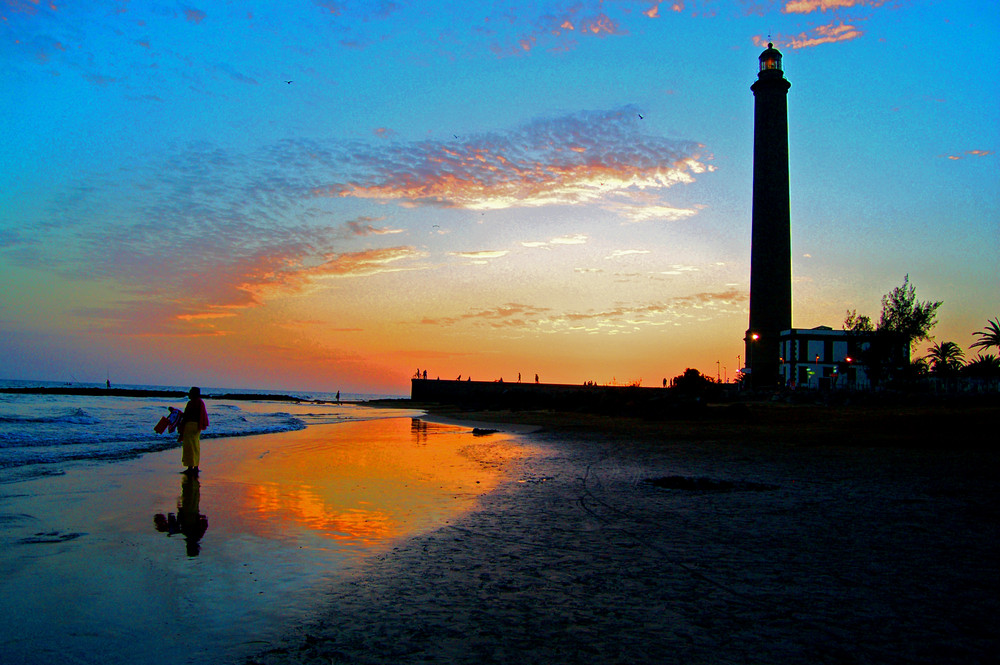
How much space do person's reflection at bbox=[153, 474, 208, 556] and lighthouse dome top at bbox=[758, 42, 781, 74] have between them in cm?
6582

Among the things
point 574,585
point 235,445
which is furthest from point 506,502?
point 235,445

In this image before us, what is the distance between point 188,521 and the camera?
742 cm

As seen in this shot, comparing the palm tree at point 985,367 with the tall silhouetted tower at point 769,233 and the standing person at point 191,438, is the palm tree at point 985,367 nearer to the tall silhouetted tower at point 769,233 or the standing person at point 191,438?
the tall silhouetted tower at point 769,233

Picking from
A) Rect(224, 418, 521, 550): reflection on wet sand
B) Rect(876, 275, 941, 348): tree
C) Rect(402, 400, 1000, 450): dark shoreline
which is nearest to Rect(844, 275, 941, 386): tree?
Rect(876, 275, 941, 348): tree

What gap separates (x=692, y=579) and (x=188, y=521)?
18.9 ft

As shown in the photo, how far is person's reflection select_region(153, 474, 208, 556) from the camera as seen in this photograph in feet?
21.2

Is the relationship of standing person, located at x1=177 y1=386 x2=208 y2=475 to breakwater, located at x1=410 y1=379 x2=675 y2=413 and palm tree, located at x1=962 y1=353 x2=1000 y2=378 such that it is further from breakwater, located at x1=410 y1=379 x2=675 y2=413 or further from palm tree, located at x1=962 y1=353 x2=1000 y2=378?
palm tree, located at x1=962 y1=353 x2=1000 y2=378

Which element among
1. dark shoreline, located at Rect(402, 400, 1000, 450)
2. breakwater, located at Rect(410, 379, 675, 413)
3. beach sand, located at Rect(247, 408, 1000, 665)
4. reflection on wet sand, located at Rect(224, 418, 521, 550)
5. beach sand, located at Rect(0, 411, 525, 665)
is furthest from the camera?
breakwater, located at Rect(410, 379, 675, 413)

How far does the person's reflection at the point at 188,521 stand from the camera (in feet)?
21.2

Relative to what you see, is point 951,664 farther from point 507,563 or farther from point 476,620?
point 507,563

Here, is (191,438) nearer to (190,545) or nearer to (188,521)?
(188,521)

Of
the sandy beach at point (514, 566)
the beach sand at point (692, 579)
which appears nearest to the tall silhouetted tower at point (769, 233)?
the sandy beach at point (514, 566)

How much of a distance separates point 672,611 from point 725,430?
1729 centimetres

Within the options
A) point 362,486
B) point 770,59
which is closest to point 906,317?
point 770,59
